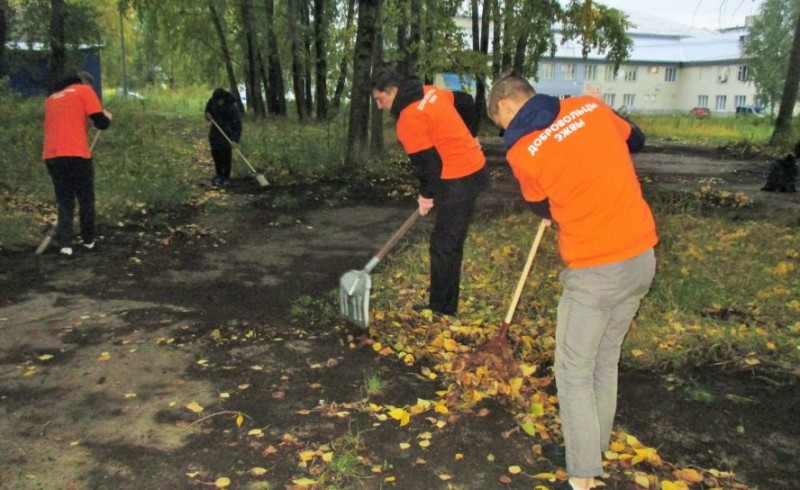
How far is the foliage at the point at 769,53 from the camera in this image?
41438 mm

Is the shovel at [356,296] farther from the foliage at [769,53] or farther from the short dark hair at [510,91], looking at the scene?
the foliage at [769,53]

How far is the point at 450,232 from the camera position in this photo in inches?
194

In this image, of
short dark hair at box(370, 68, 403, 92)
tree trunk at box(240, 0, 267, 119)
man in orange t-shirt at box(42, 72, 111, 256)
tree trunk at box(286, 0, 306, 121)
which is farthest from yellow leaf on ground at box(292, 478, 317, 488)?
tree trunk at box(240, 0, 267, 119)

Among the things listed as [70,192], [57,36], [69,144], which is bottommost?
[70,192]

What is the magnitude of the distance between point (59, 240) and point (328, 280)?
3218 mm

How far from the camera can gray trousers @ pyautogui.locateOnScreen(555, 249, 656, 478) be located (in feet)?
8.84

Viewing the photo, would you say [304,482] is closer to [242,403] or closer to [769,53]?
[242,403]

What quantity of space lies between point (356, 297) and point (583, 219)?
2612 mm

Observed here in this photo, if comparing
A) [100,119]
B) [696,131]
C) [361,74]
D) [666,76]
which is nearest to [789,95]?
[696,131]

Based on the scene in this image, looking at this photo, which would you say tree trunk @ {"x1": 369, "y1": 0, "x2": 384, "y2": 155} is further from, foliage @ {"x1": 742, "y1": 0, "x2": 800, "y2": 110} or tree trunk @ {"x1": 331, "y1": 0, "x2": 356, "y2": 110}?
foliage @ {"x1": 742, "y1": 0, "x2": 800, "y2": 110}

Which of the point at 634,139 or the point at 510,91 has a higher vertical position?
the point at 510,91

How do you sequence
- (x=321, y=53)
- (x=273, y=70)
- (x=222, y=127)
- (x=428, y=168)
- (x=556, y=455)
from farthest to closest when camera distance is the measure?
(x=321, y=53) → (x=273, y=70) → (x=222, y=127) → (x=428, y=168) → (x=556, y=455)

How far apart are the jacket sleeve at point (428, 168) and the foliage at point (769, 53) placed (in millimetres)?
44174

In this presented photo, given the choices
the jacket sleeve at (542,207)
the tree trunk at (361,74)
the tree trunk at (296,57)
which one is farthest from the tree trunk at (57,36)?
the jacket sleeve at (542,207)
